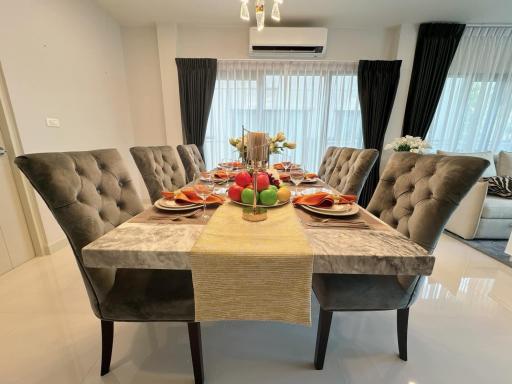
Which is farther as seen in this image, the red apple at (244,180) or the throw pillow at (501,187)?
the throw pillow at (501,187)

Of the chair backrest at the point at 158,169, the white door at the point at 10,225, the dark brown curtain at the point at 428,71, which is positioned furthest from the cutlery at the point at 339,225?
the dark brown curtain at the point at 428,71

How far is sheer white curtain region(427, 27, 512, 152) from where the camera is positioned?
2.88 meters

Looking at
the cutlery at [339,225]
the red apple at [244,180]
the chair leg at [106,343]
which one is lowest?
the chair leg at [106,343]

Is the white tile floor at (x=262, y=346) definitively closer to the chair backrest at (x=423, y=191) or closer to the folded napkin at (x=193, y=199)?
the chair backrest at (x=423, y=191)

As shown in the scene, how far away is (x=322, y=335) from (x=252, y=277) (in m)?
0.64

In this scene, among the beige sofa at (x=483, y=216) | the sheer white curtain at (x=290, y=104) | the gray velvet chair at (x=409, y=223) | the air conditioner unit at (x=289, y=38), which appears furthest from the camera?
the sheer white curtain at (x=290, y=104)

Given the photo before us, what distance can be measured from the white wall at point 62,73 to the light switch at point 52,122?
1.4 inches

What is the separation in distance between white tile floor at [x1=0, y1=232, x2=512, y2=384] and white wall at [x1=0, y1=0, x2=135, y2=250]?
108cm

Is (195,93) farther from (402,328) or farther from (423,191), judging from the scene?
(402,328)

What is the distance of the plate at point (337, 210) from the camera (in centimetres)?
86

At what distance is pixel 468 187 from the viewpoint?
2.60 feet

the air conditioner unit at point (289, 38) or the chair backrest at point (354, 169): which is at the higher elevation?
the air conditioner unit at point (289, 38)

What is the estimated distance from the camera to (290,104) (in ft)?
10.6

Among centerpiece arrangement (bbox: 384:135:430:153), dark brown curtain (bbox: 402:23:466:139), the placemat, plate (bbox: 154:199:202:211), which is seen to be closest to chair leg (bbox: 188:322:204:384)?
plate (bbox: 154:199:202:211)
